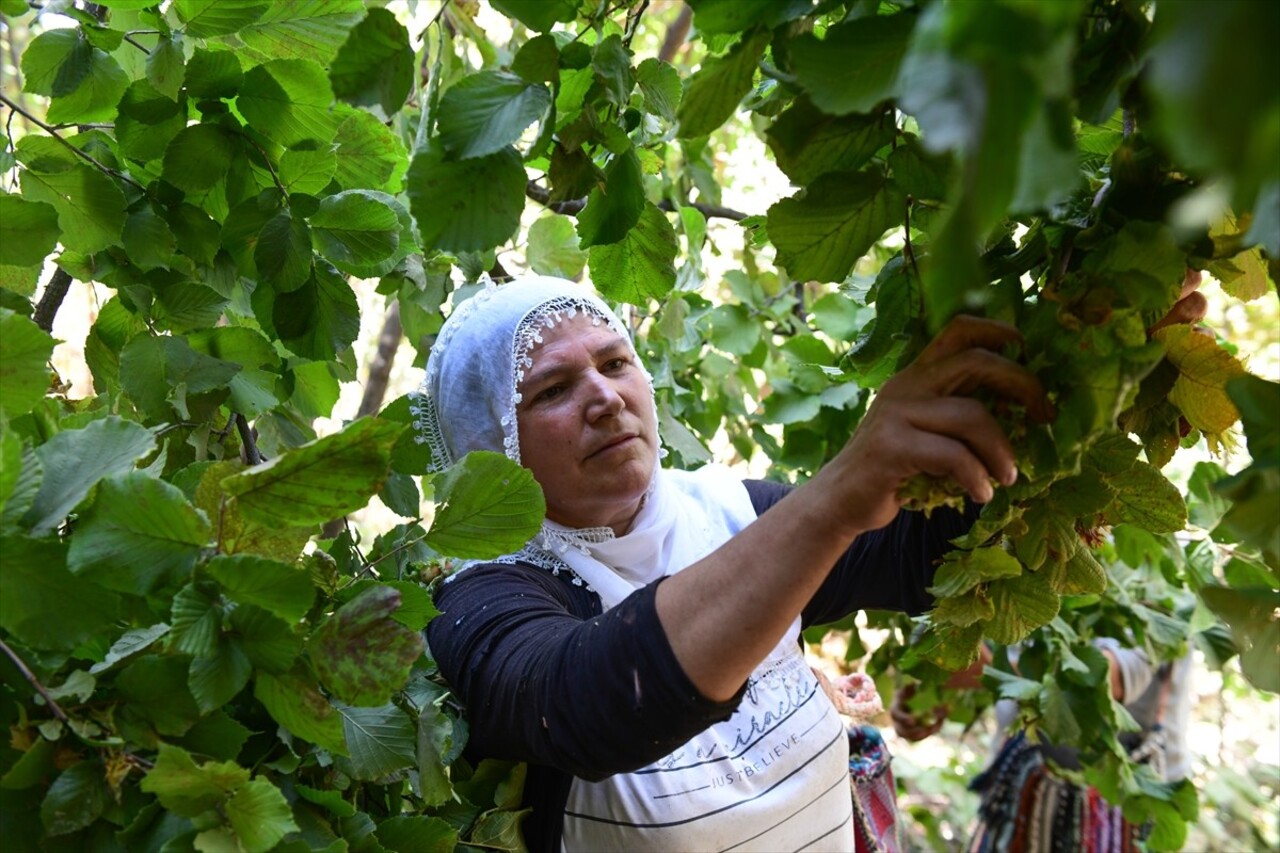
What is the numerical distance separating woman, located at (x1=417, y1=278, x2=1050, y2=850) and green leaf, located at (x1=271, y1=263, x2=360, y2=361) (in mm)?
255

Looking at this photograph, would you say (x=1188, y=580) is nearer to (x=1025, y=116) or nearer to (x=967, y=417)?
(x=967, y=417)

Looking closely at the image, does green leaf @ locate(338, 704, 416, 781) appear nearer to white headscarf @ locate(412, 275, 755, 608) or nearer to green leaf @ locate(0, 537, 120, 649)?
green leaf @ locate(0, 537, 120, 649)

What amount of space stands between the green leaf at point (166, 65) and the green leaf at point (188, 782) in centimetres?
46

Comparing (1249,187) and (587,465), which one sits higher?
(1249,187)

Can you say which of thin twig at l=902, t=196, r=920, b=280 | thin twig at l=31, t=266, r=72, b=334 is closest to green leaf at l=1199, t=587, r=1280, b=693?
thin twig at l=902, t=196, r=920, b=280

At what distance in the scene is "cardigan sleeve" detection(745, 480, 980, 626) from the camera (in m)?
1.03

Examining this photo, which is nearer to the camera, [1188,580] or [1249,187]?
[1249,187]

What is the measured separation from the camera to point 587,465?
1.13 meters

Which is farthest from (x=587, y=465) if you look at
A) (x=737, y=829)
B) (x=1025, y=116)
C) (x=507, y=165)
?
(x=1025, y=116)

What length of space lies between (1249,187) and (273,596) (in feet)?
1.49

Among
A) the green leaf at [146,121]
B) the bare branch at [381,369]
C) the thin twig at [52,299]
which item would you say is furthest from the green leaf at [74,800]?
the bare branch at [381,369]

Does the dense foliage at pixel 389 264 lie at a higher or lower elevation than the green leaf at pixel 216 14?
lower

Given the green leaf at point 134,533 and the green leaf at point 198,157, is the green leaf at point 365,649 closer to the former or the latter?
the green leaf at point 134,533

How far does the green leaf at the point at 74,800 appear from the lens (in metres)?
0.54
